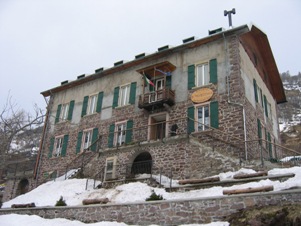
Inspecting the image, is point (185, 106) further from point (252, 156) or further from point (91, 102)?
point (91, 102)

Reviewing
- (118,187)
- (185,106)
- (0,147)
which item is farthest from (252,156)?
(0,147)

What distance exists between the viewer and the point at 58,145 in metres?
23.7

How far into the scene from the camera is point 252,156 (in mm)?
16031

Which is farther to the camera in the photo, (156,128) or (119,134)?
(119,134)

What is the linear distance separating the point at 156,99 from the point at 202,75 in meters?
2.96

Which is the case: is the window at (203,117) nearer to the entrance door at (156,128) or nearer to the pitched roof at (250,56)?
the entrance door at (156,128)

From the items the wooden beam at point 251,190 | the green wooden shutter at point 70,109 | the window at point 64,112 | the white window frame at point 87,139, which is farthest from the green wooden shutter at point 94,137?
the wooden beam at point 251,190

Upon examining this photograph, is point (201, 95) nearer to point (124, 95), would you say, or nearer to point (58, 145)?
point (124, 95)

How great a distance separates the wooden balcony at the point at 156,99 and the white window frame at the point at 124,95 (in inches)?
71.2

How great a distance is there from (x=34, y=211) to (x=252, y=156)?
34.3 feet

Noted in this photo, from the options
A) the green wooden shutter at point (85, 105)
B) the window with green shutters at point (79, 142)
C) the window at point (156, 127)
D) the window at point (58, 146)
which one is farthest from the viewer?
the window at point (58, 146)

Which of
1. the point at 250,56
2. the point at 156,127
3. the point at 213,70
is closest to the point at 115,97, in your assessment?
the point at 156,127

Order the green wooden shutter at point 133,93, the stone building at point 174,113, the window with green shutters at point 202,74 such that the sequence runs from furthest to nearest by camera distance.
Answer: the green wooden shutter at point 133,93, the window with green shutters at point 202,74, the stone building at point 174,113

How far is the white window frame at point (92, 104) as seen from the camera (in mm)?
22969
